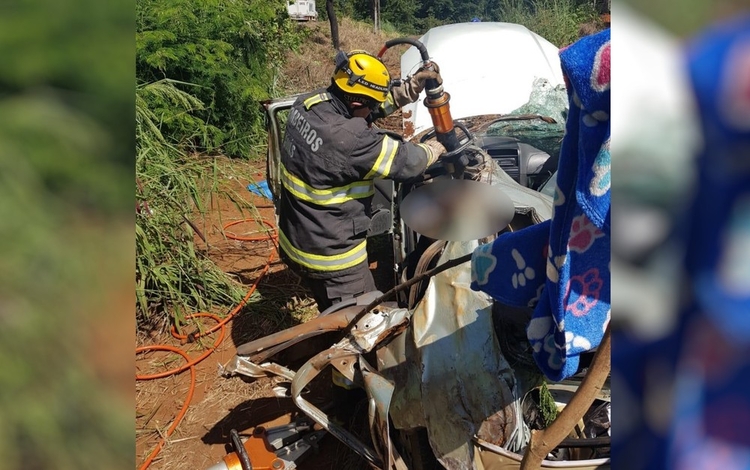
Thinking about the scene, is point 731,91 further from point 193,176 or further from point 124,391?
point 193,176

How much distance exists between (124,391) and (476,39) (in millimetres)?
6878

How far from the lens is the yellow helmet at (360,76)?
3.15m

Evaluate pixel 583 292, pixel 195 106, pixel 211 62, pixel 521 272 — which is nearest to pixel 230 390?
pixel 521 272

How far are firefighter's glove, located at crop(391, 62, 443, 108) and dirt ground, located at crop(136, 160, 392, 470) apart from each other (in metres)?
1.82

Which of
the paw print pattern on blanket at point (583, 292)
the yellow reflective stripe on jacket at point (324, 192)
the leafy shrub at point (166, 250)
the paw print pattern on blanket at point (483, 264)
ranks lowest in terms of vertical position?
the leafy shrub at point (166, 250)

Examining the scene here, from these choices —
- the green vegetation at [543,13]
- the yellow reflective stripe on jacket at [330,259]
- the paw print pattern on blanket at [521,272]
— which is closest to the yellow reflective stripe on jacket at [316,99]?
the yellow reflective stripe on jacket at [330,259]

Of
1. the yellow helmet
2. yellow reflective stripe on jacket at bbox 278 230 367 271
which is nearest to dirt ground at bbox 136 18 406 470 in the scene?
yellow reflective stripe on jacket at bbox 278 230 367 271

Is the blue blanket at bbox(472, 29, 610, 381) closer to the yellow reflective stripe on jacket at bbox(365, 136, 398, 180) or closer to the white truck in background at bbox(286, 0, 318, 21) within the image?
the yellow reflective stripe on jacket at bbox(365, 136, 398, 180)

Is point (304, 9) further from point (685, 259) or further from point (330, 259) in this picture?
point (685, 259)

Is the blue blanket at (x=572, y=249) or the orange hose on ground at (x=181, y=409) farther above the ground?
the blue blanket at (x=572, y=249)

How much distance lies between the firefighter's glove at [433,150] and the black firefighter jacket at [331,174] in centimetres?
4

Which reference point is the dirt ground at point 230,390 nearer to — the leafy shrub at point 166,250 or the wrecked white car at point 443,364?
the leafy shrub at point 166,250

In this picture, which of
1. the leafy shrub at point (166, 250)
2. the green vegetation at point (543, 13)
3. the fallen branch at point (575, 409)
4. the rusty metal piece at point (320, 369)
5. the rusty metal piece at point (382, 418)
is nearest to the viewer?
the fallen branch at point (575, 409)

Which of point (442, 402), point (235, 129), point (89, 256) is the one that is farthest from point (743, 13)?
point (235, 129)
